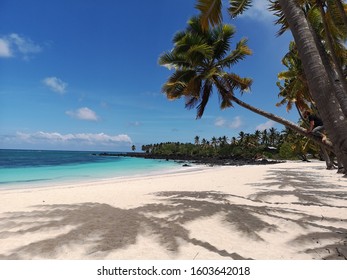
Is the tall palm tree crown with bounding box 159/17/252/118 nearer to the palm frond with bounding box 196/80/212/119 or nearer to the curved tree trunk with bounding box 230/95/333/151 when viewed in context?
the palm frond with bounding box 196/80/212/119

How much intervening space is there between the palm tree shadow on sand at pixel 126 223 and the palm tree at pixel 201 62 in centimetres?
421

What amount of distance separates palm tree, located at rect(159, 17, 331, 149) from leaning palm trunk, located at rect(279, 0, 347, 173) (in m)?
5.46

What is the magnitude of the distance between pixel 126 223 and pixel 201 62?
7008 mm

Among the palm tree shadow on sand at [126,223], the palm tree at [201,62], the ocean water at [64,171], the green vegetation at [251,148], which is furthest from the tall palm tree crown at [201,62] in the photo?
the green vegetation at [251,148]

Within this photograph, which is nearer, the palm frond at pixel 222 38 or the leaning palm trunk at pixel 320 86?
the leaning palm trunk at pixel 320 86

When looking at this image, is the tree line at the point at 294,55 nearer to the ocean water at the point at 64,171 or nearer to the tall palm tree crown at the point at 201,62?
the tall palm tree crown at the point at 201,62

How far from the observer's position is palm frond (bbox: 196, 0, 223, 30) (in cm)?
625

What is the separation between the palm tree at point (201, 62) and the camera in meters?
10.2

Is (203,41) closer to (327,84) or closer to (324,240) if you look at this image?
(327,84)

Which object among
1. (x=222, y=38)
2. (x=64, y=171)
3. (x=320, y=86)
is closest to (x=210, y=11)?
(x=320, y=86)

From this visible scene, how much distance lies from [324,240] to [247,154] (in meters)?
76.7

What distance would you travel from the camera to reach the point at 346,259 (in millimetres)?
3984
